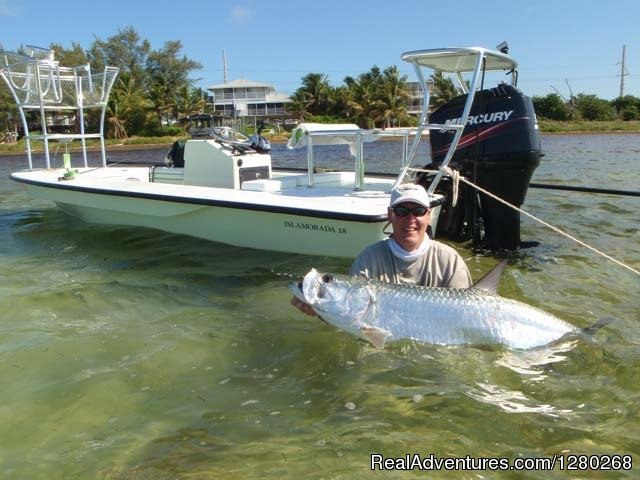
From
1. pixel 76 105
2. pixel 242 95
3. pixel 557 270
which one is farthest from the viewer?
pixel 242 95

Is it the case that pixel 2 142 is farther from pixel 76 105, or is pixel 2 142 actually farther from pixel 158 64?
pixel 76 105

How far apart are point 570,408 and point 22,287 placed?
5871mm

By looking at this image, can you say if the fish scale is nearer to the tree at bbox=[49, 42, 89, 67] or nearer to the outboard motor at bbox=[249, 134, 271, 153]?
A: the outboard motor at bbox=[249, 134, 271, 153]

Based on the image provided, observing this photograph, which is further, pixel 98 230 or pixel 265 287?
pixel 98 230

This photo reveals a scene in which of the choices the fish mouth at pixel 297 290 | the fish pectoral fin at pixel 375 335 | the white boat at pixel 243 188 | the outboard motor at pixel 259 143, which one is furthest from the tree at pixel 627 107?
the fish mouth at pixel 297 290

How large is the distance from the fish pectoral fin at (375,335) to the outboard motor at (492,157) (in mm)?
3847

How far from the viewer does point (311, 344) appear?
4539 millimetres

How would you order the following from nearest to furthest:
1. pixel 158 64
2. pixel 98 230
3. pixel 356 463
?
pixel 356 463, pixel 98 230, pixel 158 64

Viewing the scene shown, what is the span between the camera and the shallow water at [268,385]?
3.03 m

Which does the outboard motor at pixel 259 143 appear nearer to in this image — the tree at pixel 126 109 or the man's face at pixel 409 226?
the man's face at pixel 409 226

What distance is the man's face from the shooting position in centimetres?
360

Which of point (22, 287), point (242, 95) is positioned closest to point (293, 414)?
point (22, 287)

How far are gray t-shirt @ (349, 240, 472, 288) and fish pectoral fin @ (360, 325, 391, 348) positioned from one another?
21.0 inches

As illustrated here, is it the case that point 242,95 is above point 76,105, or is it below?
above
